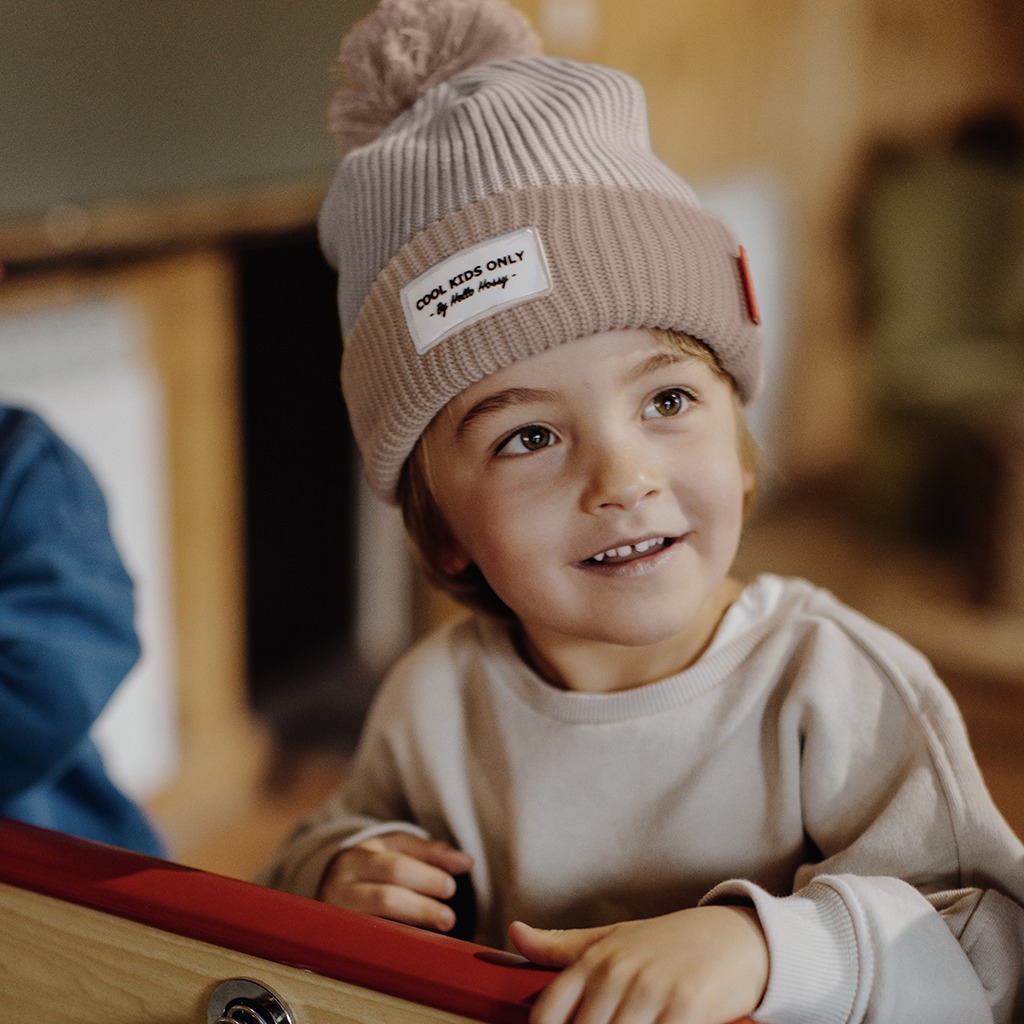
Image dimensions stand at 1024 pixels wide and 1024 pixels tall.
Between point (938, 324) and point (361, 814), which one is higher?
point (361, 814)

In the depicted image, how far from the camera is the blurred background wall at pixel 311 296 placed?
1.70 meters

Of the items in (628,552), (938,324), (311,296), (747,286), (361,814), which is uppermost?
(747,286)

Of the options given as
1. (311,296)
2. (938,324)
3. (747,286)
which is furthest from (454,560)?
(938,324)

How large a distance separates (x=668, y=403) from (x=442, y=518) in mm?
165

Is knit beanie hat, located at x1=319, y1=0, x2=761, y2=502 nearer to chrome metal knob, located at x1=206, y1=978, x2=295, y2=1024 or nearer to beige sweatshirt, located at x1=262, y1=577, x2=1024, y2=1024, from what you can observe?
beige sweatshirt, located at x1=262, y1=577, x2=1024, y2=1024

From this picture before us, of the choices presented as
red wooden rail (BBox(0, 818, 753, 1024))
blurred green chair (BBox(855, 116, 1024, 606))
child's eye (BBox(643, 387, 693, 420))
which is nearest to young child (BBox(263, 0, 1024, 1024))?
child's eye (BBox(643, 387, 693, 420))

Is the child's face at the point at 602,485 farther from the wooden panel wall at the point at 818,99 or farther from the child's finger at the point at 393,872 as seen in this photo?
the wooden panel wall at the point at 818,99

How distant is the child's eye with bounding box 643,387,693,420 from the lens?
709 mm

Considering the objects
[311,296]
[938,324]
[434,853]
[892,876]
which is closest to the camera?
[892,876]

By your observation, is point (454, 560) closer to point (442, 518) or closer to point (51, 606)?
point (442, 518)

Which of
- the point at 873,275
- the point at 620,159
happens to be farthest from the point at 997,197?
the point at 620,159

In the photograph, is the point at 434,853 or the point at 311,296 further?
the point at 311,296

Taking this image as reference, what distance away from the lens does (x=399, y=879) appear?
74 cm

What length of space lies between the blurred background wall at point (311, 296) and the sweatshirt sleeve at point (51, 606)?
48 cm
